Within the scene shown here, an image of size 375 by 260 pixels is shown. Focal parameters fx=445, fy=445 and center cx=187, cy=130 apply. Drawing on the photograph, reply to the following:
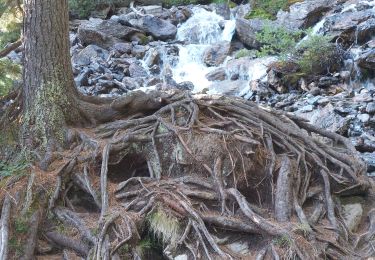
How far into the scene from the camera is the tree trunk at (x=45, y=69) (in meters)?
5.11

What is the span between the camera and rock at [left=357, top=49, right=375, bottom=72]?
11898 mm

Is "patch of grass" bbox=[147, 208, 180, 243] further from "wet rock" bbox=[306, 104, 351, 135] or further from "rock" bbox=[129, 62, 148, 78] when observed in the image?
"rock" bbox=[129, 62, 148, 78]

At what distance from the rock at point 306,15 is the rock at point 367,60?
4.72 metres

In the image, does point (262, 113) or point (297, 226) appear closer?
point (297, 226)

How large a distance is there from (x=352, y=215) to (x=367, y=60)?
801cm

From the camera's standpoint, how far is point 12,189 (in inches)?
175

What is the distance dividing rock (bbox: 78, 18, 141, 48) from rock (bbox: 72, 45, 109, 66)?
2.05ft

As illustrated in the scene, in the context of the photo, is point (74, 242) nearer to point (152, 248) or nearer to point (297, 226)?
point (152, 248)

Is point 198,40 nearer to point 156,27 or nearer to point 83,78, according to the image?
point 156,27

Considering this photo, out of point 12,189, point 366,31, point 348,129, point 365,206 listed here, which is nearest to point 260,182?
point 365,206

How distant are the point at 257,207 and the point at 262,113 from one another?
1409mm

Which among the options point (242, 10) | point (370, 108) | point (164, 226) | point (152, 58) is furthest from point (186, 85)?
point (164, 226)

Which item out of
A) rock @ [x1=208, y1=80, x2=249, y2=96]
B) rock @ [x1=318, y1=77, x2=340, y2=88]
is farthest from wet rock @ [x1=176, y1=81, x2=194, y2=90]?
rock @ [x1=318, y1=77, x2=340, y2=88]

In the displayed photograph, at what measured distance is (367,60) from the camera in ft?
39.2
